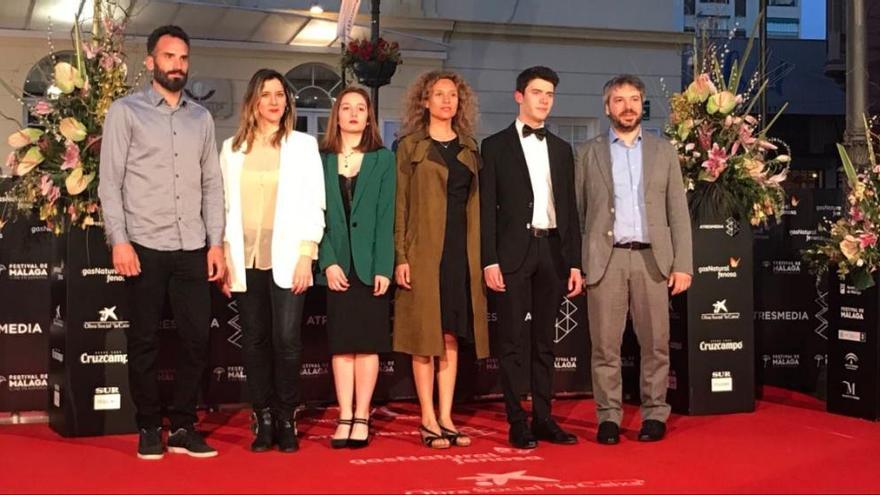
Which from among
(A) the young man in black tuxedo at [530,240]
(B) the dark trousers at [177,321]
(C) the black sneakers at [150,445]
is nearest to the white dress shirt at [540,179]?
(A) the young man in black tuxedo at [530,240]

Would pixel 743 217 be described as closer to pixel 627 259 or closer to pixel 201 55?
A: pixel 627 259

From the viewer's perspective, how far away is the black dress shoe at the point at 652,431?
6246mm

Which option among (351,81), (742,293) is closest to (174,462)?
(742,293)

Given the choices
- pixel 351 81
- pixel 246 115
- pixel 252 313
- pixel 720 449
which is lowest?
pixel 720 449

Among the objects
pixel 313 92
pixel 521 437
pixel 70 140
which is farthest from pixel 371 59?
pixel 521 437

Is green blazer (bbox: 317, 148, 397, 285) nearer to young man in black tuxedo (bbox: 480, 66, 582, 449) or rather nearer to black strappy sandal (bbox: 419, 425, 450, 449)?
young man in black tuxedo (bbox: 480, 66, 582, 449)

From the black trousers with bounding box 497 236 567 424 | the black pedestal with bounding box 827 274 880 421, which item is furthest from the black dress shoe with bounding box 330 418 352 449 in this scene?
the black pedestal with bounding box 827 274 880 421

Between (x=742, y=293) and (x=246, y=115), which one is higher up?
(x=246, y=115)

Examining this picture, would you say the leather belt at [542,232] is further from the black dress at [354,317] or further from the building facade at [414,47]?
the building facade at [414,47]

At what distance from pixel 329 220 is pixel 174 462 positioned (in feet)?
4.59

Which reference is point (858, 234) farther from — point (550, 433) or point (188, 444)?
point (188, 444)

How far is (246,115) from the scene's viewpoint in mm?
5965

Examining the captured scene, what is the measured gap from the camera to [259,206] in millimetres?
5922

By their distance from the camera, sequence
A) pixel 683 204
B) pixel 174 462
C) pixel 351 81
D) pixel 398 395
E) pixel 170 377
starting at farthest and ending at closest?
pixel 351 81, pixel 398 395, pixel 170 377, pixel 683 204, pixel 174 462
